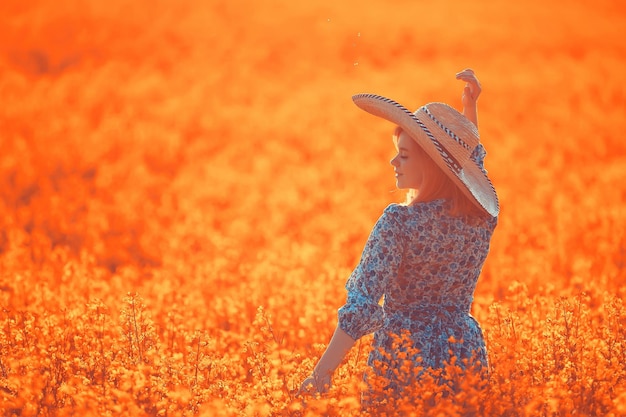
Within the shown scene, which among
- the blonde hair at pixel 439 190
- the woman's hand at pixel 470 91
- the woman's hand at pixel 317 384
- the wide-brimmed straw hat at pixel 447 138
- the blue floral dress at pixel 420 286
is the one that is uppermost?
the woman's hand at pixel 470 91

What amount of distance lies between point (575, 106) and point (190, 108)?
25.5ft

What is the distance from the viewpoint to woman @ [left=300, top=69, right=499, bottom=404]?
3.60 metres

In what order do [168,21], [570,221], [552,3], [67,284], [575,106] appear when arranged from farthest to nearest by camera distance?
[552,3]
[168,21]
[575,106]
[570,221]
[67,284]

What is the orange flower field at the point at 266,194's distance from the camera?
4.22 m

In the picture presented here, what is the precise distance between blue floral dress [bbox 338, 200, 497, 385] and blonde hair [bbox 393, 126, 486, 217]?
0.13ft

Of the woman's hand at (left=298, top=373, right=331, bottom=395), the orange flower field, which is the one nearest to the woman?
the woman's hand at (left=298, top=373, right=331, bottom=395)

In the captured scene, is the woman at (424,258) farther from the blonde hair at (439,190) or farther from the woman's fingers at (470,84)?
the woman's fingers at (470,84)

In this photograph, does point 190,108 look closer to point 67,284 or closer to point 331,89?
point 331,89

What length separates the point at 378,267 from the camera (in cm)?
359

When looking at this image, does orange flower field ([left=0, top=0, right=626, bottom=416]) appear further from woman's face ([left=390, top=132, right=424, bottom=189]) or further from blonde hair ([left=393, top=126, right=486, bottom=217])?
woman's face ([left=390, top=132, right=424, bottom=189])

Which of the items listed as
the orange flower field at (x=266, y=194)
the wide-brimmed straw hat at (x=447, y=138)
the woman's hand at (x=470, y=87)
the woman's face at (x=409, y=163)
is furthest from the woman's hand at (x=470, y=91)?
the orange flower field at (x=266, y=194)

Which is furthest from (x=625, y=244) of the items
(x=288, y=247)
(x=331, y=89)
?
(x=331, y=89)

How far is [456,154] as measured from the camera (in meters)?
3.79

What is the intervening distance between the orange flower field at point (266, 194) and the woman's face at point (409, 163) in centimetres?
81
